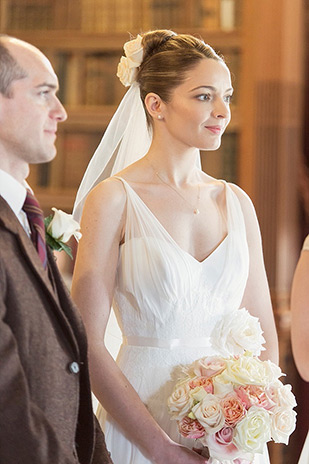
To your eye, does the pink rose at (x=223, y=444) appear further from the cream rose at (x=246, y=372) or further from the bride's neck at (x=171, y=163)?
the bride's neck at (x=171, y=163)

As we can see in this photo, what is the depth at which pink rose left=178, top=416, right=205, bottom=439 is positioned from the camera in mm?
1990

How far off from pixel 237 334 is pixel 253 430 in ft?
1.00

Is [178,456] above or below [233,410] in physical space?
below

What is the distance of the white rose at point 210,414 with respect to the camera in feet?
6.40

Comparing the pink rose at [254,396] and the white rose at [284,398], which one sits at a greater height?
the pink rose at [254,396]

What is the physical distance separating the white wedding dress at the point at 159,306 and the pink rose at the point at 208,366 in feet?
0.55

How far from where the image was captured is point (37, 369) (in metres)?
1.59

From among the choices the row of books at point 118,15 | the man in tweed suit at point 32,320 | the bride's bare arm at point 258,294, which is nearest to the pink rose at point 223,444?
the man in tweed suit at point 32,320

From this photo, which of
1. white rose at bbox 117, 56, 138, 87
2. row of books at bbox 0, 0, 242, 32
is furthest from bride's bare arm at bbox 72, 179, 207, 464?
row of books at bbox 0, 0, 242, 32

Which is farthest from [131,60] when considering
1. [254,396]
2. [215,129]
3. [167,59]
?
[254,396]

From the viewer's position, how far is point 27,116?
5.52ft

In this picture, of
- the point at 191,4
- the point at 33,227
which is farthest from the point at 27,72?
the point at 191,4

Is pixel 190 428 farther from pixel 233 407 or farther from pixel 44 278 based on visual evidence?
pixel 44 278

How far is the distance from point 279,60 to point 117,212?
8.99 ft
